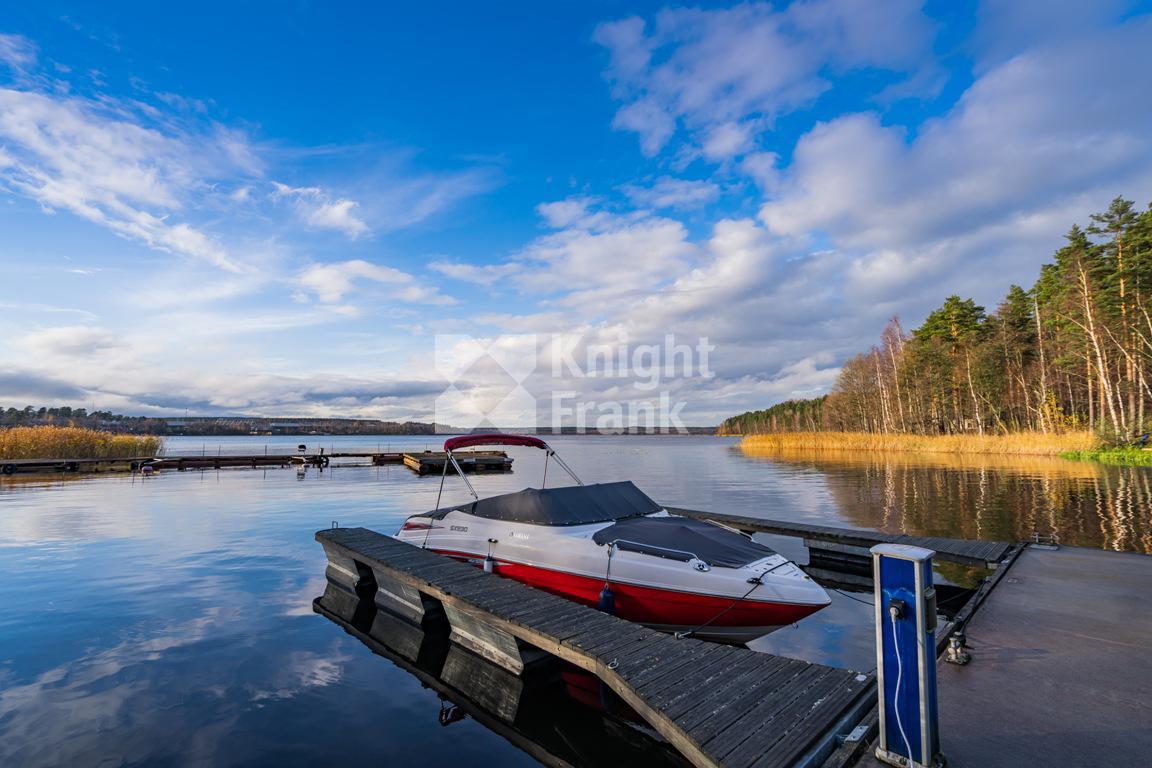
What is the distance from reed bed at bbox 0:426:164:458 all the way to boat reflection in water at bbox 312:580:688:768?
4433cm

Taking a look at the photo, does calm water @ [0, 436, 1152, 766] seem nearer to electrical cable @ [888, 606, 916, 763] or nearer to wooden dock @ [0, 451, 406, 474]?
electrical cable @ [888, 606, 916, 763]

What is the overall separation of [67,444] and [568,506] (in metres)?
47.7

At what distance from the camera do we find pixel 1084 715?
4.17 metres

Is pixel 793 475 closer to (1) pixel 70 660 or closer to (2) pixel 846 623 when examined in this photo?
(2) pixel 846 623

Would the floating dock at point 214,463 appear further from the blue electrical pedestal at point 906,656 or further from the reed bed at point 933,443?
the blue electrical pedestal at point 906,656

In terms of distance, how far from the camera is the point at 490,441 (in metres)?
12.2

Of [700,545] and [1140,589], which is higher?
[700,545]

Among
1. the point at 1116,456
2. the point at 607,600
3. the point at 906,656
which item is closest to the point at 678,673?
the point at 906,656

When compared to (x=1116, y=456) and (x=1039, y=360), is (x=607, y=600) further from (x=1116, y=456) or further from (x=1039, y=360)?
(x=1039, y=360)

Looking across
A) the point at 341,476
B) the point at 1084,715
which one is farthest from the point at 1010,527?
the point at 341,476

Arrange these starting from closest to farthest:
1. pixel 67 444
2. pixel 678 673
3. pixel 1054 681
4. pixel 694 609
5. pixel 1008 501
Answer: pixel 1054 681, pixel 678 673, pixel 694 609, pixel 1008 501, pixel 67 444

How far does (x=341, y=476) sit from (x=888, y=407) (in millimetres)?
54588

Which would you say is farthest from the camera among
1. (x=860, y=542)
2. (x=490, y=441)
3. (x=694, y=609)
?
(x=490, y=441)

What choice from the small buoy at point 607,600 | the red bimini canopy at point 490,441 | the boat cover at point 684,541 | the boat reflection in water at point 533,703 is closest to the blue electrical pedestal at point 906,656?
the boat reflection in water at point 533,703
